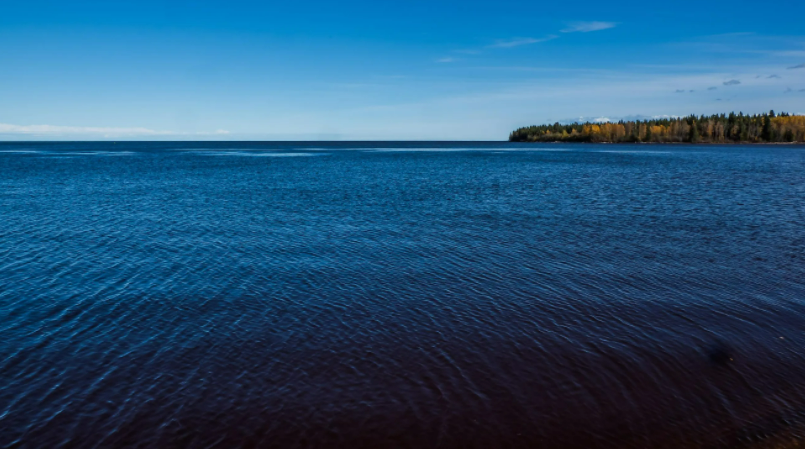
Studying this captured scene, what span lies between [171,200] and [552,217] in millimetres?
44274

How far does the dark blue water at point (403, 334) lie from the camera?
1391 centimetres

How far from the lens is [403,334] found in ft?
64.7

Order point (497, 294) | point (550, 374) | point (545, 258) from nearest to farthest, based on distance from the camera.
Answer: point (550, 374) → point (497, 294) → point (545, 258)

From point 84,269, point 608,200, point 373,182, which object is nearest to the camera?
point 84,269

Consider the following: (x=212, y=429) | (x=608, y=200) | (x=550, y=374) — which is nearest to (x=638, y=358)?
(x=550, y=374)

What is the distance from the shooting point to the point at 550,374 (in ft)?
54.4

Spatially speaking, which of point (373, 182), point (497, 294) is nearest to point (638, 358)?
point (497, 294)

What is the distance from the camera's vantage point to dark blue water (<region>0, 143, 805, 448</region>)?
45.6 ft

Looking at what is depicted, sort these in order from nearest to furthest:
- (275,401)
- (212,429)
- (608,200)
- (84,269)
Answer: (212,429) → (275,401) → (84,269) → (608,200)

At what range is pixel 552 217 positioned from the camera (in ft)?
148

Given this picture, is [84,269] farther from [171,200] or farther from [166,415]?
[171,200]

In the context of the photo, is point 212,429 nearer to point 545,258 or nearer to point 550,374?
point 550,374

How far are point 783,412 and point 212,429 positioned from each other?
55.9 feet

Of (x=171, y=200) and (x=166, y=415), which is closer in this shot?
(x=166, y=415)
